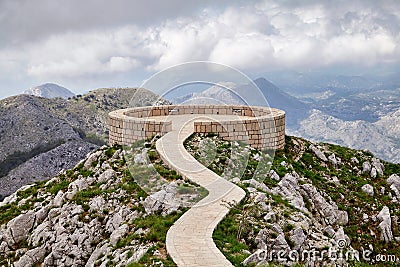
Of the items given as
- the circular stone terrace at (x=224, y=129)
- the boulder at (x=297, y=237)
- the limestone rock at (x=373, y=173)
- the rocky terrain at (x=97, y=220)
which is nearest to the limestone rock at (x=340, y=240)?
the boulder at (x=297, y=237)

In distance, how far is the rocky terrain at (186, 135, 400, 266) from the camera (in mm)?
12539

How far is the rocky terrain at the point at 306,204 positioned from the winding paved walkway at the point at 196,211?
40 centimetres

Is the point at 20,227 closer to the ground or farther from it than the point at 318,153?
closer to the ground

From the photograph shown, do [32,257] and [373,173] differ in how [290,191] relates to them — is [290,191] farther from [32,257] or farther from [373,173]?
[32,257]

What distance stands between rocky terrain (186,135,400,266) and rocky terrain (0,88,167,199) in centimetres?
8867

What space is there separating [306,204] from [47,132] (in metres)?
126

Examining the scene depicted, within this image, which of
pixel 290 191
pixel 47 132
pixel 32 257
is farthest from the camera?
pixel 47 132

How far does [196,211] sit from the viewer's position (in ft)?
45.8

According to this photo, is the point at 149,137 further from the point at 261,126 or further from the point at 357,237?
the point at 357,237

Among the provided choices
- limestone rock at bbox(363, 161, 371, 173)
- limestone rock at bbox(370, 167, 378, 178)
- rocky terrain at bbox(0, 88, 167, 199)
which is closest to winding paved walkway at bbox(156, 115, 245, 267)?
limestone rock at bbox(363, 161, 371, 173)

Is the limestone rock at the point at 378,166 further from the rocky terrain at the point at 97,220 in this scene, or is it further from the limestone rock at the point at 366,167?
the rocky terrain at the point at 97,220

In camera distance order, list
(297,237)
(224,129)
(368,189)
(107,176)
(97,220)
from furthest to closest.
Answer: (368,189)
(224,129)
(107,176)
(97,220)
(297,237)

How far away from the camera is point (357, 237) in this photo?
17484 mm

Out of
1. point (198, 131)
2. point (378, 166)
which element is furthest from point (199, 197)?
point (378, 166)
